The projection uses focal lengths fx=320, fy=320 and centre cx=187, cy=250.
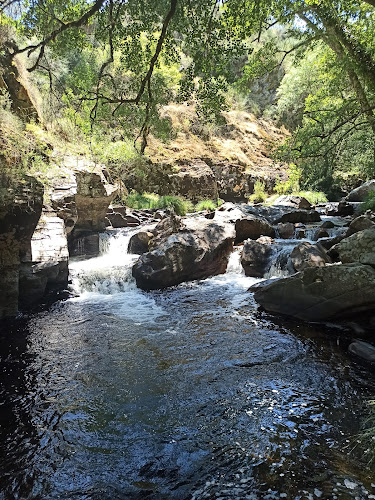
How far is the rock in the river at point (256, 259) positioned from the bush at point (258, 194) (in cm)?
1199

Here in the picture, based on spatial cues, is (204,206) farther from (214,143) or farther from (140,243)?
(214,143)

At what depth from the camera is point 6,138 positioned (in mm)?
6719

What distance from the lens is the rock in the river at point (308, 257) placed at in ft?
25.7

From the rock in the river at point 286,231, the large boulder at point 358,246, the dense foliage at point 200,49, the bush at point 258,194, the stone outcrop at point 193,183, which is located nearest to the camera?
the dense foliage at point 200,49

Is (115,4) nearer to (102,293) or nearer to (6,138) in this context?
(6,138)

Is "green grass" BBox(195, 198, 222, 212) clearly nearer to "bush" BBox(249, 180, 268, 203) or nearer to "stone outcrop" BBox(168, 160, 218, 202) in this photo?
"stone outcrop" BBox(168, 160, 218, 202)

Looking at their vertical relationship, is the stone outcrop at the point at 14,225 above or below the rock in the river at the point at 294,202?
below

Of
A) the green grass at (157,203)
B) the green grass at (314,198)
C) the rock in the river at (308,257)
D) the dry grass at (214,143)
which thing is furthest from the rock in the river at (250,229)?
the dry grass at (214,143)

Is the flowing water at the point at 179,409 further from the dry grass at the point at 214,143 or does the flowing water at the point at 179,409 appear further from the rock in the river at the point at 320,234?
the dry grass at the point at 214,143

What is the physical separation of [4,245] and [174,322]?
365 centimetres

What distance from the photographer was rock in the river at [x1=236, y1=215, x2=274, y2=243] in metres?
11.5

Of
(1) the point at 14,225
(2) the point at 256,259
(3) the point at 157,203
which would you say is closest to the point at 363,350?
(2) the point at 256,259

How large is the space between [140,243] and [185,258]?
306 cm

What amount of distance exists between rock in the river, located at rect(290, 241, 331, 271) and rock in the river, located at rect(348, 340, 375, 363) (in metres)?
3.05
